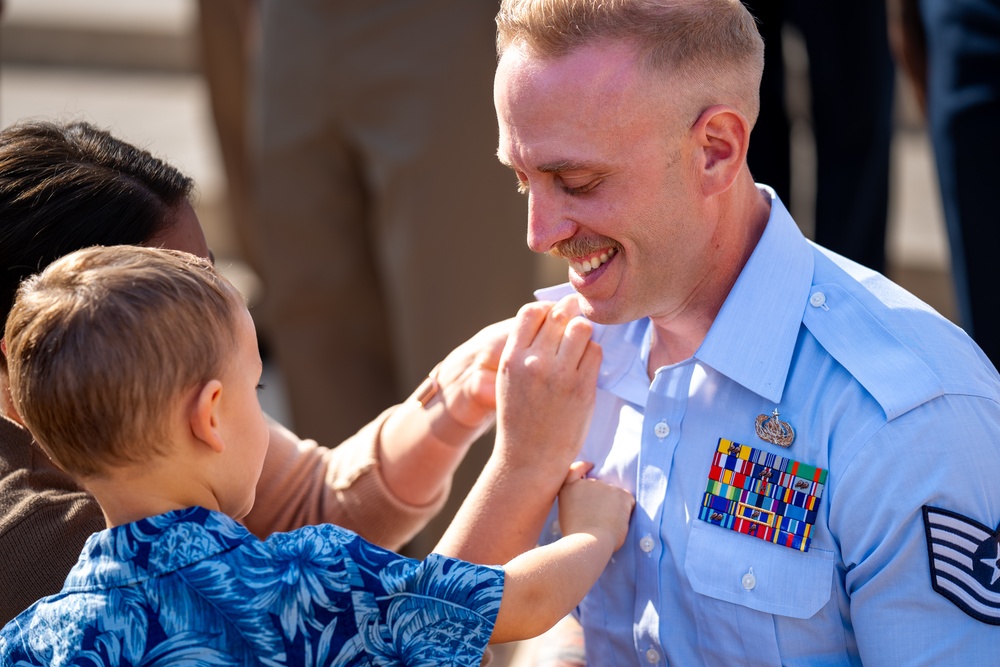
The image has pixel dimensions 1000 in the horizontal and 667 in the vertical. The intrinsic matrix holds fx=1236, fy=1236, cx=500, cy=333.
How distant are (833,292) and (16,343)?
3.90ft

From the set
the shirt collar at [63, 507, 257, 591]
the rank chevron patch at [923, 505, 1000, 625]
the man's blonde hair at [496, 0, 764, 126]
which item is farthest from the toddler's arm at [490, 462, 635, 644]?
the man's blonde hair at [496, 0, 764, 126]

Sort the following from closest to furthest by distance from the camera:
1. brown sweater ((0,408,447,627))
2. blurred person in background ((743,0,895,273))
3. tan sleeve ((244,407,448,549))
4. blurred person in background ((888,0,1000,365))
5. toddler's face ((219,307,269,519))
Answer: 1. toddler's face ((219,307,269,519))
2. brown sweater ((0,408,447,627))
3. tan sleeve ((244,407,448,549))
4. blurred person in background ((888,0,1000,365))
5. blurred person in background ((743,0,895,273))

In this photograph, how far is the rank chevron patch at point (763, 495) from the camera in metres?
1.81

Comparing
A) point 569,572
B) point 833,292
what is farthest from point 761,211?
point 569,572

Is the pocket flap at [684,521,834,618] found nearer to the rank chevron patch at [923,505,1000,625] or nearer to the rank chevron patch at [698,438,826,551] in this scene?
the rank chevron patch at [698,438,826,551]

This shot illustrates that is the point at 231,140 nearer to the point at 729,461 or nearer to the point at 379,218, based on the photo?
the point at 379,218

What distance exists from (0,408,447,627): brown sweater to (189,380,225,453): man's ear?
411 millimetres

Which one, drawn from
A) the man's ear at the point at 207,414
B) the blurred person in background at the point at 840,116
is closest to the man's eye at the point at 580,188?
the man's ear at the point at 207,414

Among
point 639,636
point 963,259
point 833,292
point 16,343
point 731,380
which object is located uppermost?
point 16,343

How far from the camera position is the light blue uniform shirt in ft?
5.56

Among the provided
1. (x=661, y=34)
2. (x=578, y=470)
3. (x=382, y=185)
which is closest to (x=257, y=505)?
(x=578, y=470)

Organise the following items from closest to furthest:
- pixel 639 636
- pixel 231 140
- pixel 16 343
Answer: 1. pixel 16 343
2. pixel 639 636
3. pixel 231 140

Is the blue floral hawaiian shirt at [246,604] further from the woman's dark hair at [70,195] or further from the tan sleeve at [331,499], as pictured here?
the tan sleeve at [331,499]

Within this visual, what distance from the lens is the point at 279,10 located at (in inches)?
146
